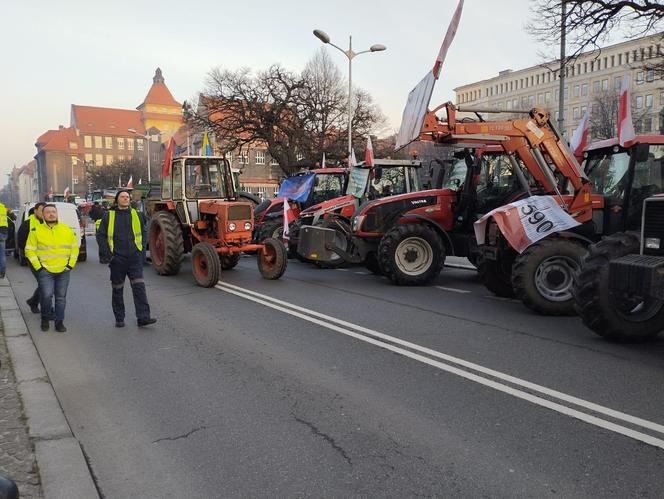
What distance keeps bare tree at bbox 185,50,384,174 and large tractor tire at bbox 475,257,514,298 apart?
23.4m

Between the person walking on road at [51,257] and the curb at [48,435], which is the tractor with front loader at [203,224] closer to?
the person walking on road at [51,257]

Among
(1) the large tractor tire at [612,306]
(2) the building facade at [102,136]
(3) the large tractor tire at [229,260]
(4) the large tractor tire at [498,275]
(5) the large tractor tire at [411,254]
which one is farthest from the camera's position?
(2) the building facade at [102,136]

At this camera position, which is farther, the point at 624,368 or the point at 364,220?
the point at 364,220

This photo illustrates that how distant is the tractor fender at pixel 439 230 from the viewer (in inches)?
432

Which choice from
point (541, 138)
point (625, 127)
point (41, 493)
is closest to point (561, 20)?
point (541, 138)

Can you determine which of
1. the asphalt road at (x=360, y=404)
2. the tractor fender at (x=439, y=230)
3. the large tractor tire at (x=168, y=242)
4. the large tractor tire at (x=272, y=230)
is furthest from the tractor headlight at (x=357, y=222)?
the large tractor tire at (x=272, y=230)

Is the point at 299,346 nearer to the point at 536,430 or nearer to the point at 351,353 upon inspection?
the point at 351,353

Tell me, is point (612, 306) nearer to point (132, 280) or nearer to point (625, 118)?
point (625, 118)

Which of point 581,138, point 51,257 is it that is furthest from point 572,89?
point 51,257

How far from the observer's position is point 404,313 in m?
8.28

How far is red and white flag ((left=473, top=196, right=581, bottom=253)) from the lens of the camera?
814 centimetres

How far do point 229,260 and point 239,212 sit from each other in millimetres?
2015

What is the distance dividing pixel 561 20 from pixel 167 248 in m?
13.2

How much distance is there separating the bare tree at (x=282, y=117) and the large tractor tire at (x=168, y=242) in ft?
64.5
